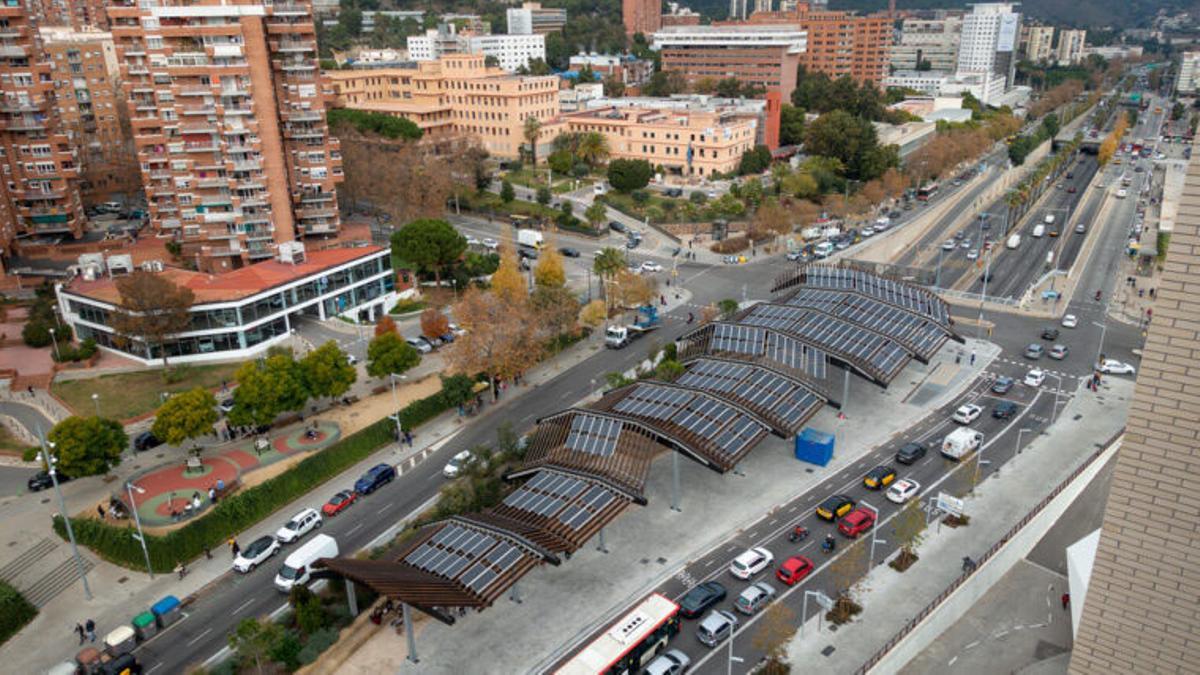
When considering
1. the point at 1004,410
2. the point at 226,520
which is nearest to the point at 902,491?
the point at 1004,410

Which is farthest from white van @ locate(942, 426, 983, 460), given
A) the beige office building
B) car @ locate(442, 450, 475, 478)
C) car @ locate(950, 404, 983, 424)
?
the beige office building

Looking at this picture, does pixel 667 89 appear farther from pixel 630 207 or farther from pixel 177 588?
pixel 177 588

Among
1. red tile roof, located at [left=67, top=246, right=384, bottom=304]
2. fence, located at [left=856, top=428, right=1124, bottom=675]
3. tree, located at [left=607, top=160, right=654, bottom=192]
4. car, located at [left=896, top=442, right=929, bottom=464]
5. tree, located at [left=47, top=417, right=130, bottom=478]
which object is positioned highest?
tree, located at [left=607, top=160, right=654, bottom=192]

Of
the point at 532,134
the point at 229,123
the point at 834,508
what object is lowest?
the point at 834,508

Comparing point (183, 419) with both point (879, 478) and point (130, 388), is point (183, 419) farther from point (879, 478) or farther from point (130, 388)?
point (879, 478)

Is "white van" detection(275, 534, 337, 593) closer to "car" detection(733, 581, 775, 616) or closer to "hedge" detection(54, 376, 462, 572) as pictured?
"hedge" detection(54, 376, 462, 572)

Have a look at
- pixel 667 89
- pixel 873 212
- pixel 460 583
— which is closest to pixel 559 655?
pixel 460 583

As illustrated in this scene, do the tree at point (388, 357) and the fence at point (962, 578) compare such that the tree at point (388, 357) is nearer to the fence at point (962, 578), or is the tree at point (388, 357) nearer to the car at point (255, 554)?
the car at point (255, 554)
